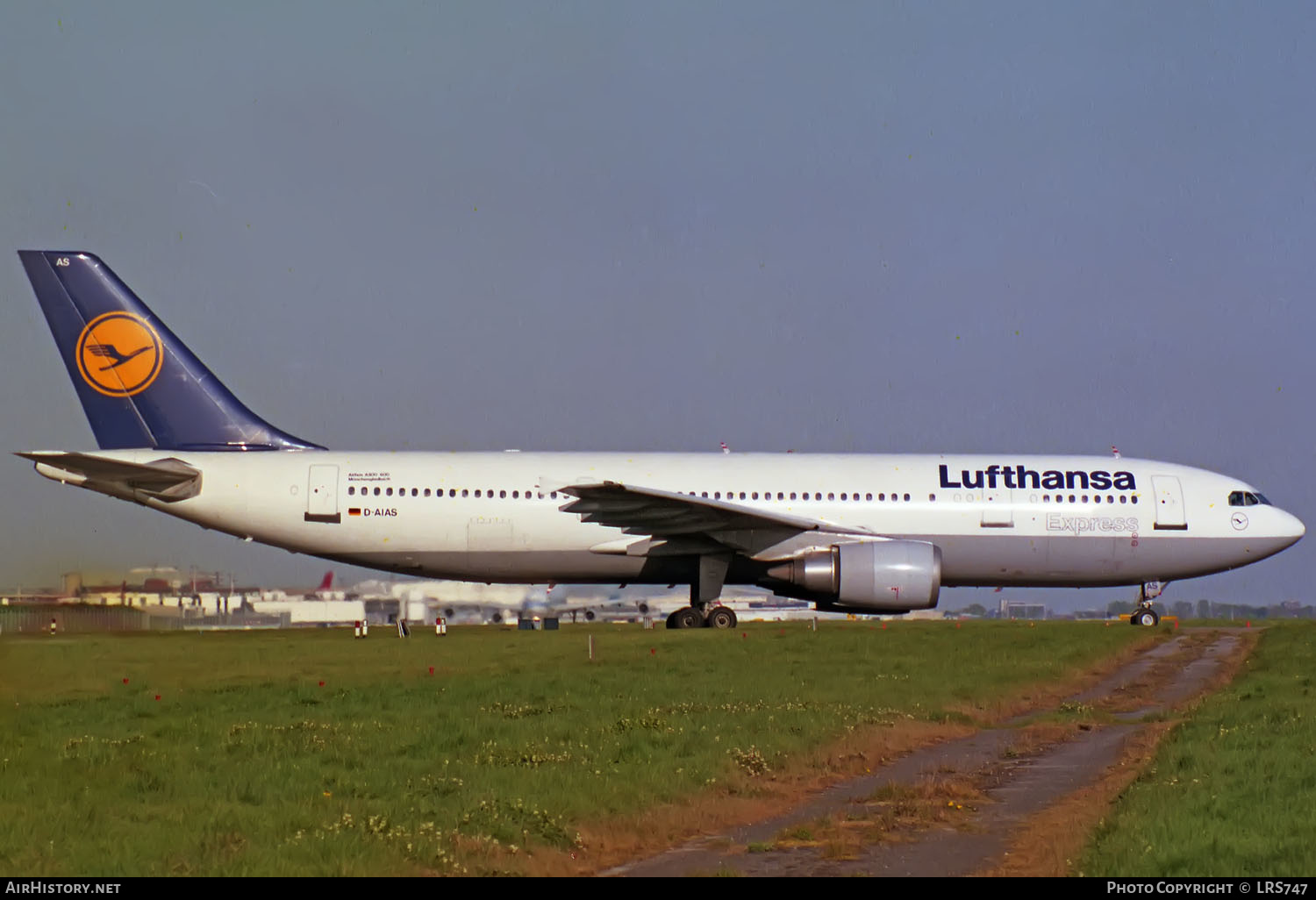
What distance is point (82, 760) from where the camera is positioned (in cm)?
1098

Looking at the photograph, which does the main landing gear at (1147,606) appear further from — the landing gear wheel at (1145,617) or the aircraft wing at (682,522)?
the aircraft wing at (682,522)

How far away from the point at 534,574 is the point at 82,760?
775 inches

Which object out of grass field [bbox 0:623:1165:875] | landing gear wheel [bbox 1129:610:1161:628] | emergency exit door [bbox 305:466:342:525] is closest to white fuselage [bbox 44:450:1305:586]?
emergency exit door [bbox 305:466:342:525]

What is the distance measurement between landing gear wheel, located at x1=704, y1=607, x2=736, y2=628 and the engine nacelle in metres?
2.31

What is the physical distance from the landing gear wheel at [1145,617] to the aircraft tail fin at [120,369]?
21.9 metres

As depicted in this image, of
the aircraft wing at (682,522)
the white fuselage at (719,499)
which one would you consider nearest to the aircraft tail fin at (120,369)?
the white fuselage at (719,499)

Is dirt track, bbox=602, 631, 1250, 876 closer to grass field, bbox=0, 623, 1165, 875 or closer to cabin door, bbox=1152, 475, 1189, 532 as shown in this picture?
grass field, bbox=0, 623, 1165, 875

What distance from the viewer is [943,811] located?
1013 cm

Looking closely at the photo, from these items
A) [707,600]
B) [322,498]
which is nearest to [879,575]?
[707,600]

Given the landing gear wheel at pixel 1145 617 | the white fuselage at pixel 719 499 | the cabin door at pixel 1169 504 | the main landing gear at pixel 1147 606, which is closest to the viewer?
the white fuselage at pixel 719 499

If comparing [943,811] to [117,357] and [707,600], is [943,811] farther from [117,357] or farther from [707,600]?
[117,357]

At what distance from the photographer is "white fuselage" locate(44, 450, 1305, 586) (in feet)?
97.8

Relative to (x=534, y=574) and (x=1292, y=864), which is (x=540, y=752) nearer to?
(x=1292, y=864)

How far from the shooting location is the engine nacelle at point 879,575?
93.1ft
